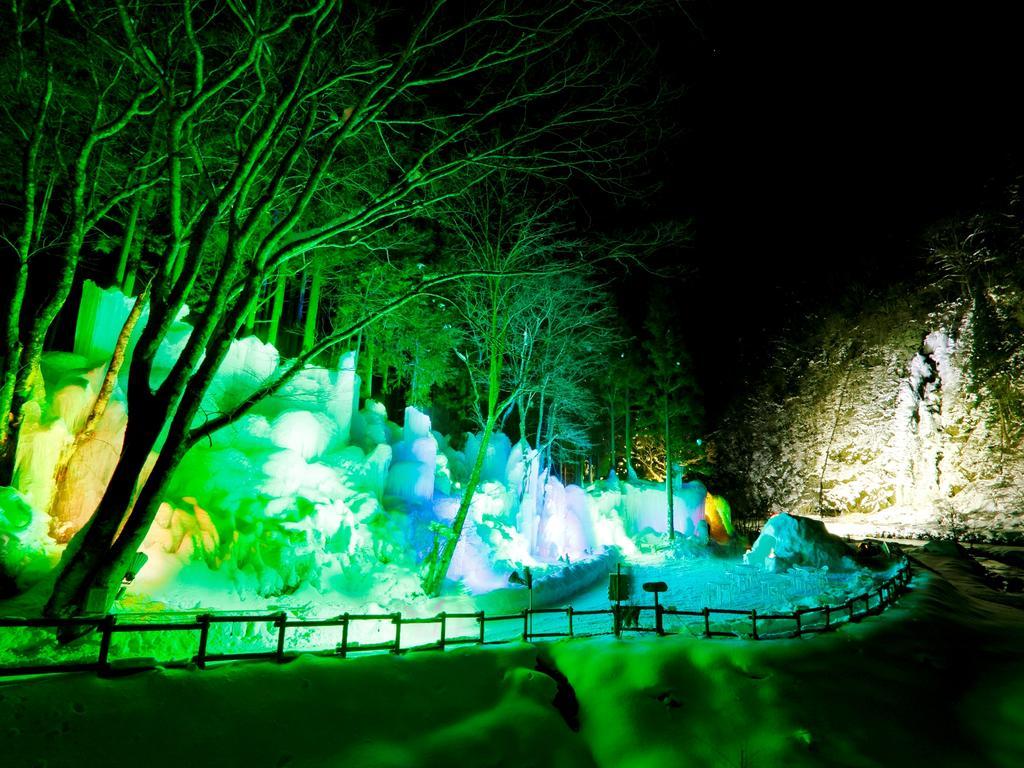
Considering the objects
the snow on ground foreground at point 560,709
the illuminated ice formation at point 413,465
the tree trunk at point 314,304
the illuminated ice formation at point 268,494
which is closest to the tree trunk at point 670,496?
the illuminated ice formation at point 268,494

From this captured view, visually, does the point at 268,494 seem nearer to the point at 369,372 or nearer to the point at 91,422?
the point at 91,422

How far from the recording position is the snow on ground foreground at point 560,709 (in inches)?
159

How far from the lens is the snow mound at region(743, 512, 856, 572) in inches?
725

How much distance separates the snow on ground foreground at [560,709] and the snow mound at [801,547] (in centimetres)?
1265

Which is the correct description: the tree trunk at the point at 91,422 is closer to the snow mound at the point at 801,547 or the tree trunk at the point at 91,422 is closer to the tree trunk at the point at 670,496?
the snow mound at the point at 801,547

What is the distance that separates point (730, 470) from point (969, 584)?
2138 centimetres

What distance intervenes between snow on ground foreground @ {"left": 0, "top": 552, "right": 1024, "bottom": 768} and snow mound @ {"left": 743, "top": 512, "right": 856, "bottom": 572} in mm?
12651

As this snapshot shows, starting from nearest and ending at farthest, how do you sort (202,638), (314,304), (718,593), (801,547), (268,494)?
(202,638)
(268,494)
(718,593)
(801,547)
(314,304)

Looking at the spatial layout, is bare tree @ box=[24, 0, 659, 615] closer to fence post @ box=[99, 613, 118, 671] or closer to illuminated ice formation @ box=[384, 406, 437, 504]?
fence post @ box=[99, 613, 118, 671]

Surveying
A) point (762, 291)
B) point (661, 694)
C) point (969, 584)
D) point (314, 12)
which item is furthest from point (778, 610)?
point (762, 291)

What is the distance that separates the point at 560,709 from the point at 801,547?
55.7ft

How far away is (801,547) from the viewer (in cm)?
1897

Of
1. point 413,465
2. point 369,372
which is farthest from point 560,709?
point 369,372

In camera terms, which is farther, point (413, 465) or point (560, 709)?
point (413, 465)
